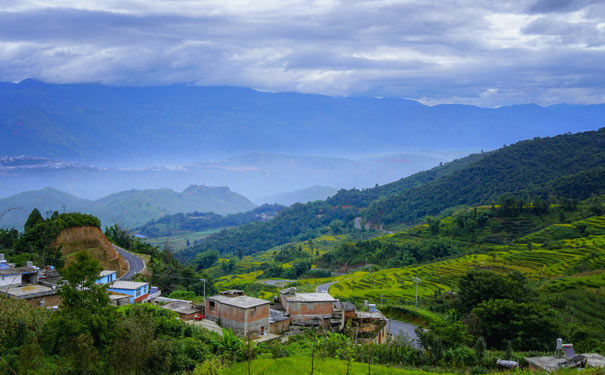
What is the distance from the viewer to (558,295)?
34406 millimetres

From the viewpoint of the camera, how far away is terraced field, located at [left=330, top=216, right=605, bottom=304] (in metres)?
44.5

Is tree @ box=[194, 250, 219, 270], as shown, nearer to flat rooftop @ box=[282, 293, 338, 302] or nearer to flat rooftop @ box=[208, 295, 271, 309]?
flat rooftop @ box=[282, 293, 338, 302]

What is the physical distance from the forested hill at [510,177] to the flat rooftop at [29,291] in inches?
3221

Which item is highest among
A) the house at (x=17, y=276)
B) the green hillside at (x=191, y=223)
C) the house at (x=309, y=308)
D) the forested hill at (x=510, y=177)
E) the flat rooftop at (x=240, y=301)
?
the forested hill at (x=510, y=177)

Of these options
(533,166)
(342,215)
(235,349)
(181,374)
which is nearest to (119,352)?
(181,374)

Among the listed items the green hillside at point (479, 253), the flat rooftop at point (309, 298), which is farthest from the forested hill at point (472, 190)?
the flat rooftop at point (309, 298)

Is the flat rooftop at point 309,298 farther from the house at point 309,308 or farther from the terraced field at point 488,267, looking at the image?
the terraced field at point 488,267

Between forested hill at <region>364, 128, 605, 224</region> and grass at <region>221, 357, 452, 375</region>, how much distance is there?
265 ft

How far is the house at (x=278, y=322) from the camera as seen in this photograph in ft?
84.7

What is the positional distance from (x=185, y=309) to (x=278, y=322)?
5.03 meters

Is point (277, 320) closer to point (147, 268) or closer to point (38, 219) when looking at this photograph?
point (147, 268)

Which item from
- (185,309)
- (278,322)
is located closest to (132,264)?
(185,309)

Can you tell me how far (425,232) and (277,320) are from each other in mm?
54177

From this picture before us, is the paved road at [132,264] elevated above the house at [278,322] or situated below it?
below
